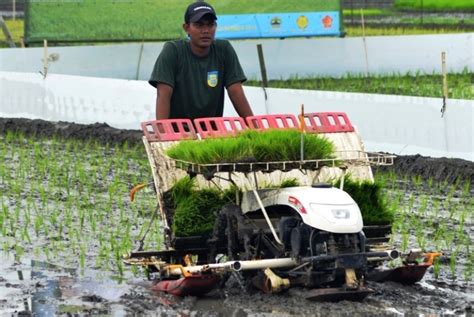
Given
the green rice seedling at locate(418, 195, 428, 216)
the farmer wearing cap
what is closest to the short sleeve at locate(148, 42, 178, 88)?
the farmer wearing cap

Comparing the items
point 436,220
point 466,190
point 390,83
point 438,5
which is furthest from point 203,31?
point 438,5

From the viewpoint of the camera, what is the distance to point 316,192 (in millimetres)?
7859

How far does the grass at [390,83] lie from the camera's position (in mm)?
21700

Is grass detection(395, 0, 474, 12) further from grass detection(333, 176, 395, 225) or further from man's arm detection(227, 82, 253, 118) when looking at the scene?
grass detection(333, 176, 395, 225)

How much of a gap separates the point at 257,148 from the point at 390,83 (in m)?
15.7

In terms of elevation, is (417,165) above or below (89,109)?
below

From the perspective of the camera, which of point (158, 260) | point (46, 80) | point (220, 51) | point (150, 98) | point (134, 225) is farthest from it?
point (46, 80)

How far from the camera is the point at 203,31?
29.5 ft

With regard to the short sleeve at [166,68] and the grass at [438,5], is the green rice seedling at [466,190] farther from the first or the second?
the grass at [438,5]

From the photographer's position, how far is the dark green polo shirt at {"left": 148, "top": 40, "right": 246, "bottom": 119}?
907cm

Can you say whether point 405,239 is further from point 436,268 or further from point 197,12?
point 197,12

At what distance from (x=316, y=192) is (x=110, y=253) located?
2626mm

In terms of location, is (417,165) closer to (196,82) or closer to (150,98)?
(150,98)

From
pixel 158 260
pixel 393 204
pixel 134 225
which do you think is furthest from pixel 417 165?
pixel 158 260
